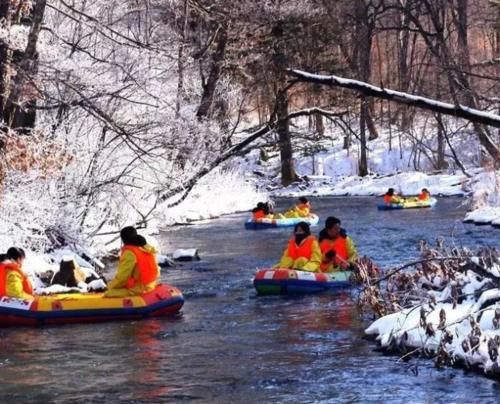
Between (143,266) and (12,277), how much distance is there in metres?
1.76

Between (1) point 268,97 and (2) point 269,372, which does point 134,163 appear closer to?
(1) point 268,97

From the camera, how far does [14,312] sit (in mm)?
12742

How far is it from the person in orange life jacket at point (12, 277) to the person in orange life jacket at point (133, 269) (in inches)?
45.9

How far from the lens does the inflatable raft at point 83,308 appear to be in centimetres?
1273

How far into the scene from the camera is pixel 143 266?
43.1 feet

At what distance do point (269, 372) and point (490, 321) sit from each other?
2.20 m

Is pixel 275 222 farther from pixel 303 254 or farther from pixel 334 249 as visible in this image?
pixel 303 254

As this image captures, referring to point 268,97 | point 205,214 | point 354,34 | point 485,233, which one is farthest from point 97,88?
point 354,34

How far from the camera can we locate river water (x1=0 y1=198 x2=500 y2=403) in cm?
867

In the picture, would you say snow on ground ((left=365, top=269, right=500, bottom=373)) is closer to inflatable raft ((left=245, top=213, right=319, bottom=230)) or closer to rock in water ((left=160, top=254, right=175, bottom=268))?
rock in water ((left=160, top=254, right=175, bottom=268))

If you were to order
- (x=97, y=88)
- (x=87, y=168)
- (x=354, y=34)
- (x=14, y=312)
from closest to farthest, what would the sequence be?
(x=14, y=312), (x=97, y=88), (x=87, y=168), (x=354, y=34)

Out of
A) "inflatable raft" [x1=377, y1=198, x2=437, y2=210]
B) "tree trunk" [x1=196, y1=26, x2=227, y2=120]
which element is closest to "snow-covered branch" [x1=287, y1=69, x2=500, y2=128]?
"tree trunk" [x1=196, y1=26, x2=227, y2=120]

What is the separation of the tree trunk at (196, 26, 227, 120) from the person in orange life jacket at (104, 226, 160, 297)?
1032 cm

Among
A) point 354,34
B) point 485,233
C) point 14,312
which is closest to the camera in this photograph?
point 14,312
